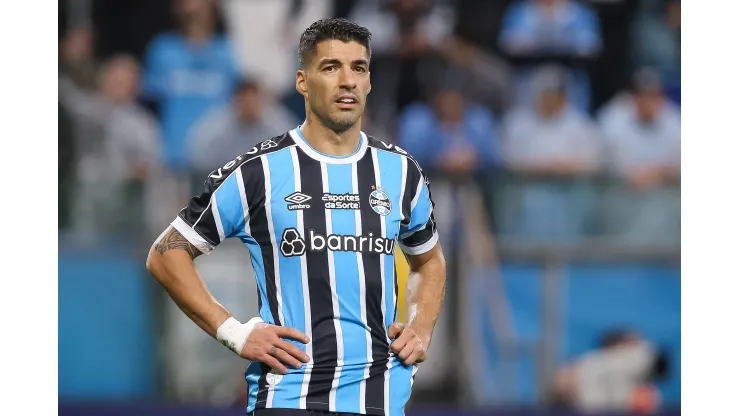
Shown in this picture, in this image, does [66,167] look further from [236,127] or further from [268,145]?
[268,145]

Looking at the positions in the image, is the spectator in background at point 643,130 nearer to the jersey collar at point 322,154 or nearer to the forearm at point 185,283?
the jersey collar at point 322,154

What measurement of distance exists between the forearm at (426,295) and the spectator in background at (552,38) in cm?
574

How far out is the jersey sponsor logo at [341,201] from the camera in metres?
3.99

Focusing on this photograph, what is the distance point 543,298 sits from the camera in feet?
27.9

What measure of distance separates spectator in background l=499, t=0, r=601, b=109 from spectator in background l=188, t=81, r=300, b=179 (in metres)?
2.23

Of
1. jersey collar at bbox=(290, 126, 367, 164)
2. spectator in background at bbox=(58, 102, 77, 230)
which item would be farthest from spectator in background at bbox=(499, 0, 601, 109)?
jersey collar at bbox=(290, 126, 367, 164)

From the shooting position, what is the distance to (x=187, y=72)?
380 inches

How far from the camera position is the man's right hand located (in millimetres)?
3836

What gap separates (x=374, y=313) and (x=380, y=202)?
43 centimetres

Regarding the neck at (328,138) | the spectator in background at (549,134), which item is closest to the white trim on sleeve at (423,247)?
the neck at (328,138)

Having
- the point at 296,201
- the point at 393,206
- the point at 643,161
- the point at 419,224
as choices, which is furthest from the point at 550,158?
the point at 296,201

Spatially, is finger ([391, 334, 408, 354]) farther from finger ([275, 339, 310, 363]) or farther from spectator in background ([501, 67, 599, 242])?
spectator in background ([501, 67, 599, 242])

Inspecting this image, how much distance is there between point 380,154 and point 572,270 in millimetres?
4623

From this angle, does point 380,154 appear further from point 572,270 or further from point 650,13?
point 650,13
